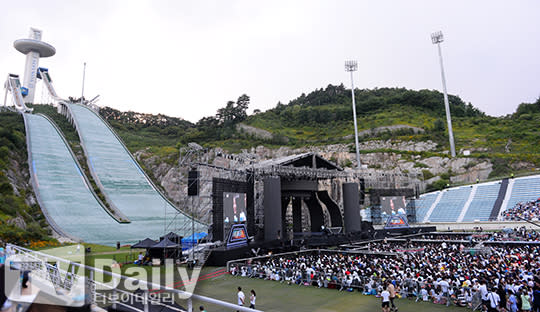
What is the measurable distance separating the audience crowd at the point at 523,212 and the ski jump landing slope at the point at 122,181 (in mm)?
31567

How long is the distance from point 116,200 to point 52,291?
93.0 ft

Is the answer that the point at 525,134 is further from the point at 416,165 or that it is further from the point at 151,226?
the point at 151,226

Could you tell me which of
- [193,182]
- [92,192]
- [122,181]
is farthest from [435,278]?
[122,181]

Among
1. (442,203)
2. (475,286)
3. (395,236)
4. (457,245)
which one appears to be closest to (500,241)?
(457,245)

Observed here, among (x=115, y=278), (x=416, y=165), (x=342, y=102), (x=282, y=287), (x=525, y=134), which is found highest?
(x=342, y=102)

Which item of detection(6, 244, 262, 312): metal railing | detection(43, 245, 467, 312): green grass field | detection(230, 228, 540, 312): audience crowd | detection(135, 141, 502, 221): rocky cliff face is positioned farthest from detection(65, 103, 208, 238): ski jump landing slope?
detection(6, 244, 262, 312): metal railing

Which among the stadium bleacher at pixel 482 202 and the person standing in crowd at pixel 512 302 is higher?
the stadium bleacher at pixel 482 202

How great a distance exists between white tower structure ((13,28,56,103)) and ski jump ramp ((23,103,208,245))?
20.4m

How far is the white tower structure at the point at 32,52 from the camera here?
58.4 meters

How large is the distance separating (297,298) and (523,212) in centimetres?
3350

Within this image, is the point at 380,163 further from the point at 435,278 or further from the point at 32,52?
the point at 32,52

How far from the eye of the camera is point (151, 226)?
2877 centimetres

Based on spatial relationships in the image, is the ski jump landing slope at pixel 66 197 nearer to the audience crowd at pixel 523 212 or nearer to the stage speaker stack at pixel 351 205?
the stage speaker stack at pixel 351 205

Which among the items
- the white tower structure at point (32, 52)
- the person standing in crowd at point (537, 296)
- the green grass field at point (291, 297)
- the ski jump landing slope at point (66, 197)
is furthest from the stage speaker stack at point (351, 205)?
the white tower structure at point (32, 52)
